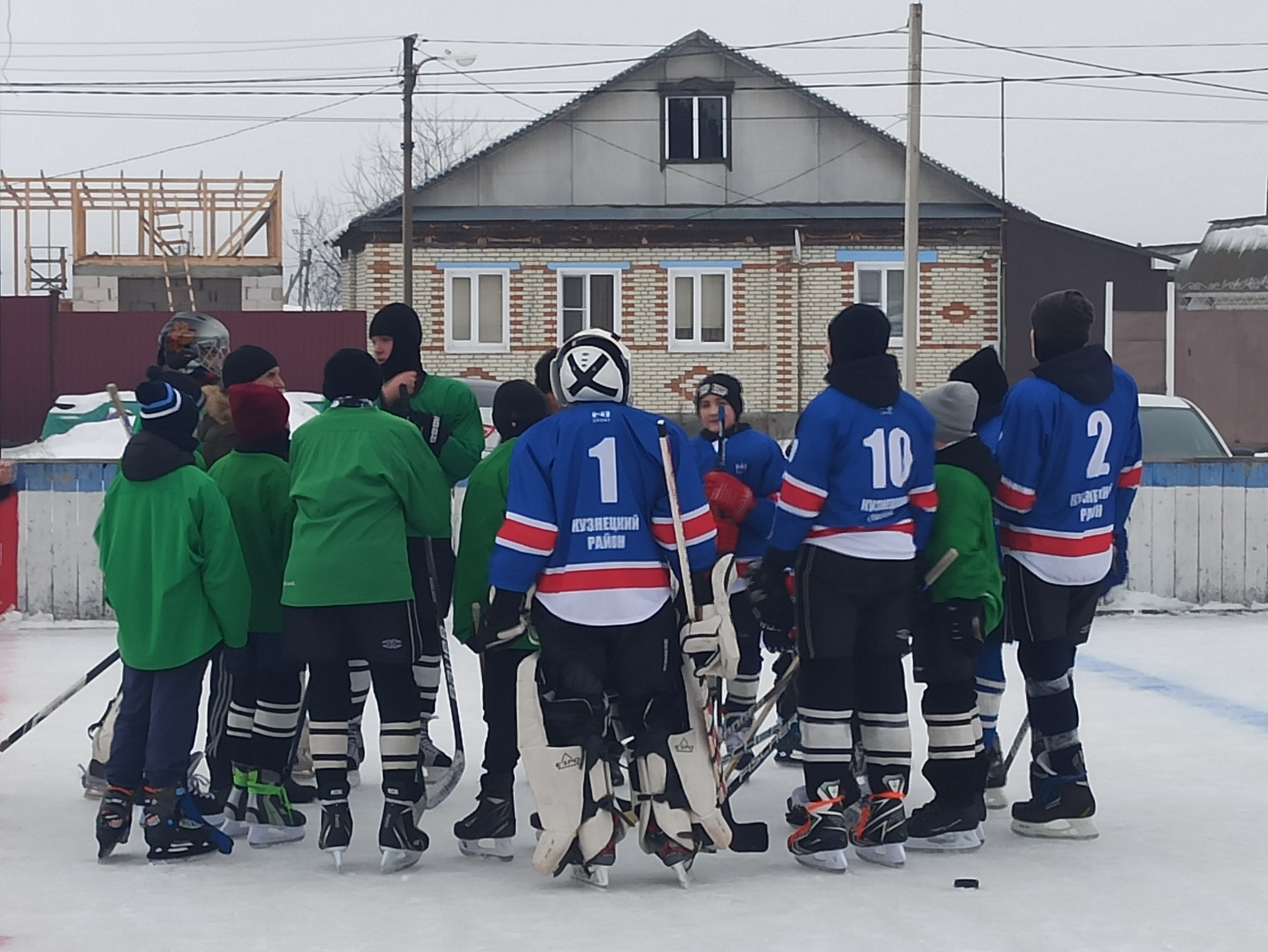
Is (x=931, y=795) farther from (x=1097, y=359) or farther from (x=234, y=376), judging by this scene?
(x=234, y=376)

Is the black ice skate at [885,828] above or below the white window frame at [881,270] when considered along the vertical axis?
below

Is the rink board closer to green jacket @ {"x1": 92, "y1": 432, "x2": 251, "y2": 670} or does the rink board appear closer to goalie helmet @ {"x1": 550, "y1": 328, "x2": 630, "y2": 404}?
goalie helmet @ {"x1": 550, "y1": 328, "x2": 630, "y2": 404}

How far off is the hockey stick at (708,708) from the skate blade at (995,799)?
116 centimetres

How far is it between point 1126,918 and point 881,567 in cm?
143

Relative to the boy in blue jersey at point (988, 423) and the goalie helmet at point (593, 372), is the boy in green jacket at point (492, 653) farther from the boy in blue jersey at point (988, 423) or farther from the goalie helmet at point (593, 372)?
the boy in blue jersey at point (988, 423)

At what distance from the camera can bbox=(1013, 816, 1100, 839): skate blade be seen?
6273mm

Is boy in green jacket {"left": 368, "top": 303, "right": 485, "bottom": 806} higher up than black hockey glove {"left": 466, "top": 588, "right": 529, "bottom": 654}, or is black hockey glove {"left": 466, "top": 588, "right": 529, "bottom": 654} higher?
boy in green jacket {"left": 368, "top": 303, "right": 485, "bottom": 806}

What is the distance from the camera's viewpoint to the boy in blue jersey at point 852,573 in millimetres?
5812

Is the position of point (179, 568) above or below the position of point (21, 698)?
above

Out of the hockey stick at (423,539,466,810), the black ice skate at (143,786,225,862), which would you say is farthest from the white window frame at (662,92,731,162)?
the black ice skate at (143,786,225,862)

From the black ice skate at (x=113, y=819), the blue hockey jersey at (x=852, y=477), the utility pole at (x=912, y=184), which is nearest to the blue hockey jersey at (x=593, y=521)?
the blue hockey jersey at (x=852, y=477)

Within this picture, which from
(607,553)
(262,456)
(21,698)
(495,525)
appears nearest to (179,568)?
(262,456)

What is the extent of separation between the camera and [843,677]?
585 centimetres

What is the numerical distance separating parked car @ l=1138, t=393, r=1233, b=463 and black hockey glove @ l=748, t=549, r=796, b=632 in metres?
8.78
